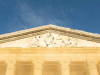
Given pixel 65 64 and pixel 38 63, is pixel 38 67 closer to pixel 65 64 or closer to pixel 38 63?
pixel 38 63

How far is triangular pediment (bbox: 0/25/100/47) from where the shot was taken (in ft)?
66.3

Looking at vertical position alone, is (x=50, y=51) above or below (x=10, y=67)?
above

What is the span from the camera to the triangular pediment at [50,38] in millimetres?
20203

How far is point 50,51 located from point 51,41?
1527 mm

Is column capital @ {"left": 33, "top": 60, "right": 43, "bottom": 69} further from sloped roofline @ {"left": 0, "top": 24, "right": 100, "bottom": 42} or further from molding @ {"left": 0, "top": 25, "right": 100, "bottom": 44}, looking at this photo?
sloped roofline @ {"left": 0, "top": 24, "right": 100, "bottom": 42}

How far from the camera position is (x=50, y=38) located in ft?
68.2

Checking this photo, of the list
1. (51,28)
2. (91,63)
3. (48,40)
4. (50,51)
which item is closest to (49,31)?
(51,28)

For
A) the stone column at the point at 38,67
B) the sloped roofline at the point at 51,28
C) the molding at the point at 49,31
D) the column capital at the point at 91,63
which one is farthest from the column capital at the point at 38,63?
the column capital at the point at 91,63

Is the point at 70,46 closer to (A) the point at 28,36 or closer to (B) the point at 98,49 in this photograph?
(B) the point at 98,49

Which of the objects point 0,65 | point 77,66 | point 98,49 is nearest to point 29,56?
point 0,65

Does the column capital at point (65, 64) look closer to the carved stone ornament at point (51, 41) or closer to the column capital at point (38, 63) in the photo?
the carved stone ornament at point (51, 41)

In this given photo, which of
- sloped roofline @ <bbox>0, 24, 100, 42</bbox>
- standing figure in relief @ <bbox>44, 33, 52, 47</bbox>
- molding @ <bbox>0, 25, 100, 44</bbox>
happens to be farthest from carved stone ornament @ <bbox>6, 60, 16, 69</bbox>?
standing figure in relief @ <bbox>44, 33, 52, 47</bbox>

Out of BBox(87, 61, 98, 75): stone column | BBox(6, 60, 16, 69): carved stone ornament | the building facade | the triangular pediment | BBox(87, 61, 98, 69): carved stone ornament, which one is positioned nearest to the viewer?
BBox(87, 61, 98, 75): stone column

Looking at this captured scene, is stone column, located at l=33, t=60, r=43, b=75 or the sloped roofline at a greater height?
the sloped roofline
